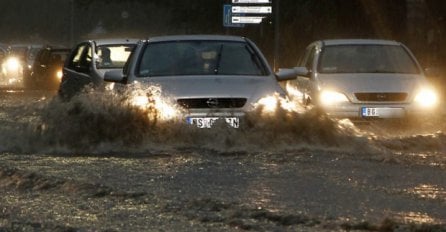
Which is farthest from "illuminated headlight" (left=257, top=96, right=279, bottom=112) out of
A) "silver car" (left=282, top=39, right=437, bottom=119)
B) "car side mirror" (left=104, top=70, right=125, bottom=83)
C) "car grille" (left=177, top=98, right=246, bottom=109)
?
"silver car" (left=282, top=39, right=437, bottom=119)

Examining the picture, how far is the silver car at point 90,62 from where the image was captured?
1908cm

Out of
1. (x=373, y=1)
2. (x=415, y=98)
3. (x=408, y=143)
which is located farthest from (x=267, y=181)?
(x=373, y=1)

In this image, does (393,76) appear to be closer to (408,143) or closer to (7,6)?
(408,143)

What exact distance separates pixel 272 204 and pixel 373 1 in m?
28.7

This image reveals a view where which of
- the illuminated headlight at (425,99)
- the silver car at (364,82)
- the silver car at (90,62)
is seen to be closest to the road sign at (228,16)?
the silver car at (90,62)

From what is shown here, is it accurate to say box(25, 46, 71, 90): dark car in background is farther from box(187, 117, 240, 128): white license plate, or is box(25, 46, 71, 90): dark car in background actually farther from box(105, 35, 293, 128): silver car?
box(187, 117, 240, 128): white license plate

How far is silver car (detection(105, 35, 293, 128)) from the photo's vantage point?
13.6m

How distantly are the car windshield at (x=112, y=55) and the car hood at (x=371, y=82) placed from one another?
3563mm

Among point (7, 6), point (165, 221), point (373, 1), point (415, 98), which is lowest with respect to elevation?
point (165, 221)

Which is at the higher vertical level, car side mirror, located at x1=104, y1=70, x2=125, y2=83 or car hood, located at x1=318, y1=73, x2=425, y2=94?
car hood, located at x1=318, y1=73, x2=425, y2=94

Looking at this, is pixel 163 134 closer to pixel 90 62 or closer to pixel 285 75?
pixel 285 75

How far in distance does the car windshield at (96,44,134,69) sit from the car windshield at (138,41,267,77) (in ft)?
13.1

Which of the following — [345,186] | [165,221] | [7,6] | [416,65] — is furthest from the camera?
[7,6]

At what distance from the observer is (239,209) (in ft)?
29.0
